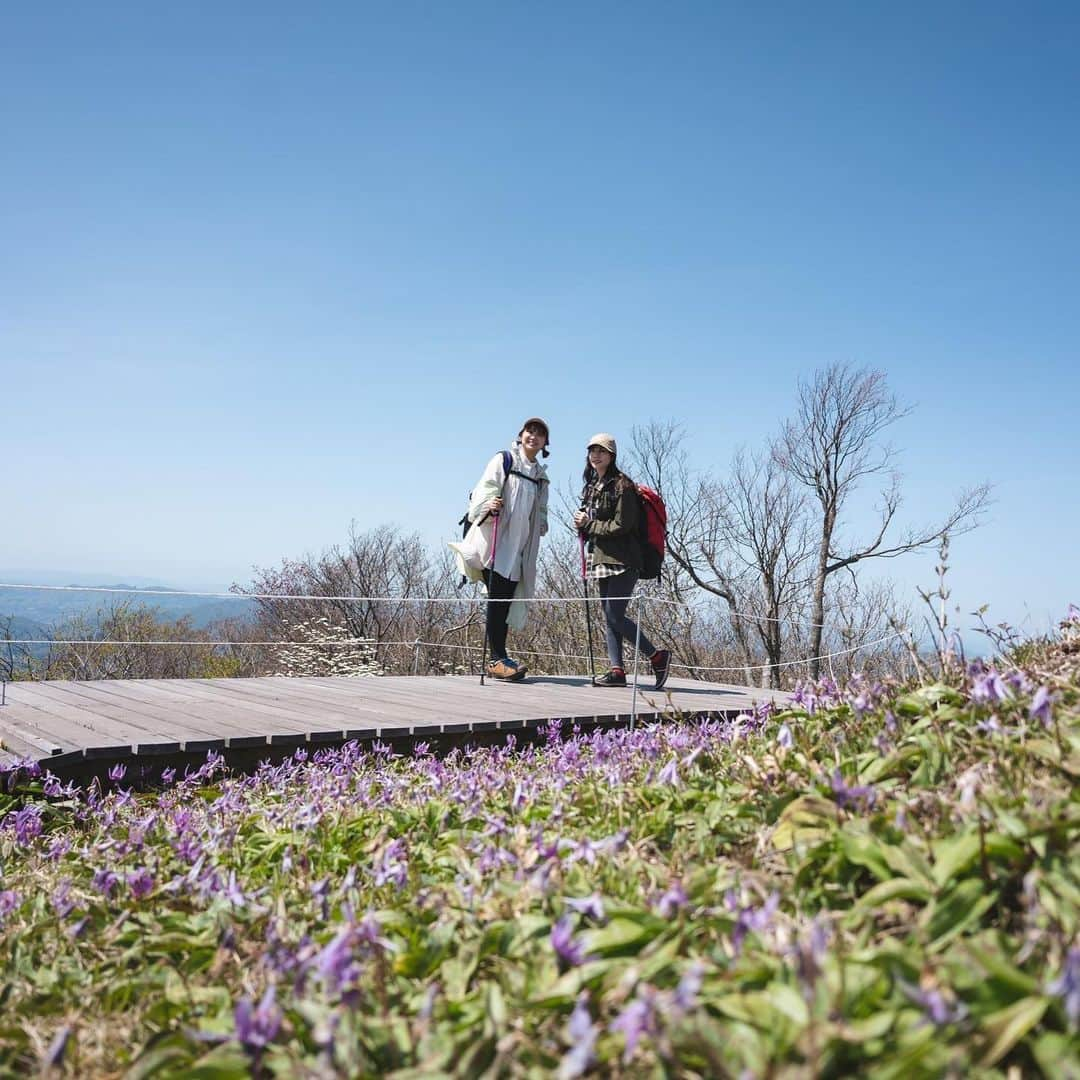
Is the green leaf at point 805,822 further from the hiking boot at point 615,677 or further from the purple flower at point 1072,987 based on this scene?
the hiking boot at point 615,677

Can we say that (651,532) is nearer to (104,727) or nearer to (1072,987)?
(104,727)

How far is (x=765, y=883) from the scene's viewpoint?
179 cm

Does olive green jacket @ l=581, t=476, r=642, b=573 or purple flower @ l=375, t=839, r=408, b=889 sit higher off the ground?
olive green jacket @ l=581, t=476, r=642, b=573

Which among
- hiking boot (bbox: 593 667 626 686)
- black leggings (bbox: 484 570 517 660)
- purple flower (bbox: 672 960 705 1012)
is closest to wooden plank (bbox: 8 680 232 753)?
black leggings (bbox: 484 570 517 660)

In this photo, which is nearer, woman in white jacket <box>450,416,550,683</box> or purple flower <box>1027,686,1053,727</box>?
purple flower <box>1027,686,1053,727</box>

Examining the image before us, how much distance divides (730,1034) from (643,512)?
669 cm

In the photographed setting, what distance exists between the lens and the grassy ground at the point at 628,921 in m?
1.25

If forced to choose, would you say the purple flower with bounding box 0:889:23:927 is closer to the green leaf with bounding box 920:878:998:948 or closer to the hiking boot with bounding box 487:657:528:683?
the green leaf with bounding box 920:878:998:948

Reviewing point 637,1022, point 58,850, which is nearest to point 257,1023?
point 637,1022

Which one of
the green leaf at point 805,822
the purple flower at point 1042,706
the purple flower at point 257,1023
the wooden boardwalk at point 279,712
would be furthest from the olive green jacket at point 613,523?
the purple flower at point 257,1023

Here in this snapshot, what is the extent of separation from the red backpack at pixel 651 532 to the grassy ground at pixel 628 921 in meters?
4.81

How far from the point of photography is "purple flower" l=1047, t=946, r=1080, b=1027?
105 cm

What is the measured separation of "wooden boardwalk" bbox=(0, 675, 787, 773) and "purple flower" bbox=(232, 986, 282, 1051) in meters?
2.52

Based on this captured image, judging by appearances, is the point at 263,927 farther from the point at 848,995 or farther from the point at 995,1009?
the point at 995,1009
